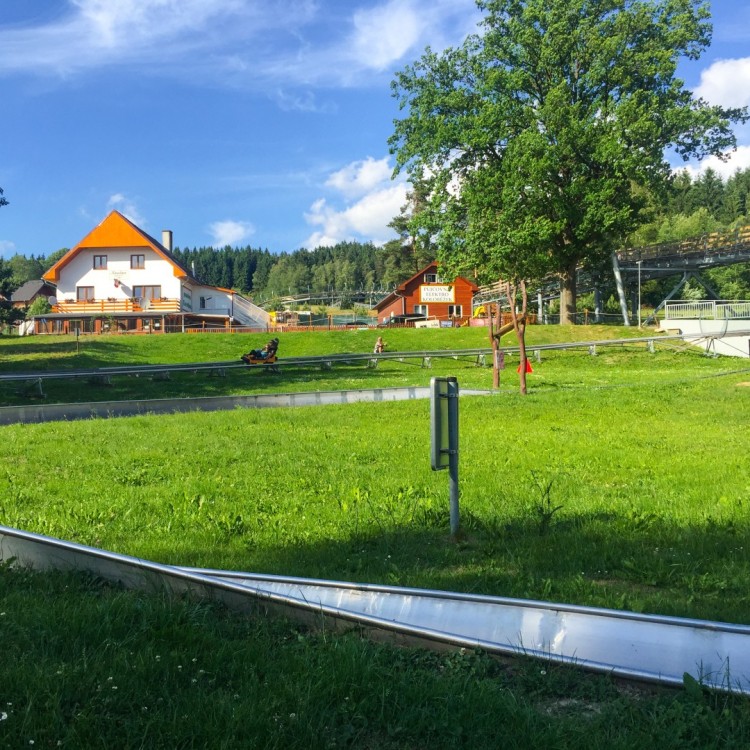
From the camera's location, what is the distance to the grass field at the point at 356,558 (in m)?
2.74

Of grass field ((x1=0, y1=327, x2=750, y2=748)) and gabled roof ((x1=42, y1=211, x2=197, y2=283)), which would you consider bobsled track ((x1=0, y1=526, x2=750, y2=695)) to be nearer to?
grass field ((x1=0, y1=327, x2=750, y2=748))

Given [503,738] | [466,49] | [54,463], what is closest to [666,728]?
[503,738]

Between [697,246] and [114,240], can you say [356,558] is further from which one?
[114,240]

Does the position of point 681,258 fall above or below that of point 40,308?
above

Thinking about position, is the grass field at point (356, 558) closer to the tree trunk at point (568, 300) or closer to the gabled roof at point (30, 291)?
the tree trunk at point (568, 300)

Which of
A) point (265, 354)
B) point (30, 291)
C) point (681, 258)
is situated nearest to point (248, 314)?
point (681, 258)

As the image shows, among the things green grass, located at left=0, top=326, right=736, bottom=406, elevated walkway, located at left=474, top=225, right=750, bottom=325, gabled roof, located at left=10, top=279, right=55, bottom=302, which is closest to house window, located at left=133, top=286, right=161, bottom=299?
green grass, located at left=0, top=326, right=736, bottom=406

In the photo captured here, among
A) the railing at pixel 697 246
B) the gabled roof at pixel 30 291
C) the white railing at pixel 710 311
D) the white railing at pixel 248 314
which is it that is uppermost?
the gabled roof at pixel 30 291

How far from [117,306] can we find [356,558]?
2390 inches

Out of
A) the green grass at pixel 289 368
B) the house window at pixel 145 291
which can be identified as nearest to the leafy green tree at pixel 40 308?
the house window at pixel 145 291

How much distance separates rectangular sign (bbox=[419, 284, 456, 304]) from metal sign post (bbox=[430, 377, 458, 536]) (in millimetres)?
67273

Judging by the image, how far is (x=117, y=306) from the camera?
61.4 meters

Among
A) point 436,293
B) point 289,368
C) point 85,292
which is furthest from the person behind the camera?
point 436,293

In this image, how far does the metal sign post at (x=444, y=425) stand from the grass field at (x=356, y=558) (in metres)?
0.65
